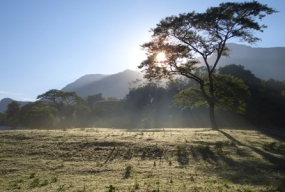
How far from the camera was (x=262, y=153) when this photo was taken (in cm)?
1181

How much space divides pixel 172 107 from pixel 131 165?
44975 mm

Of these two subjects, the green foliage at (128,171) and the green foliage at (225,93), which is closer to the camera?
the green foliage at (128,171)

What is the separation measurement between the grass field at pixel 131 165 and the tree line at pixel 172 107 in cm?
1076

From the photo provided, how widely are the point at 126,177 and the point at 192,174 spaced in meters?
2.35

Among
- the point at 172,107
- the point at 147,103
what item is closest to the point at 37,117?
the point at 147,103

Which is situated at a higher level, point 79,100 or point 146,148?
point 79,100

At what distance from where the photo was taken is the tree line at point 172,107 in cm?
2380

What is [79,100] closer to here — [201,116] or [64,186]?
[201,116]

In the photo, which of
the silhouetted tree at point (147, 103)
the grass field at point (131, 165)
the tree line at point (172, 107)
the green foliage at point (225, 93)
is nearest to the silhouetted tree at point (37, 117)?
the tree line at point (172, 107)

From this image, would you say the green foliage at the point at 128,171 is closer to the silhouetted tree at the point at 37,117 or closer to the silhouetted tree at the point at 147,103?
the silhouetted tree at the point at 37,117

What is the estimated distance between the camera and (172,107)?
53875 mm

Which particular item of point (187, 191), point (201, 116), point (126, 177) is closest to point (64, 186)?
point (126, 177)

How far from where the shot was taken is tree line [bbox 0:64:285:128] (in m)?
23.8

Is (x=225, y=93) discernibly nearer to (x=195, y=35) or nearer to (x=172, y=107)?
(x=195, y=35)
